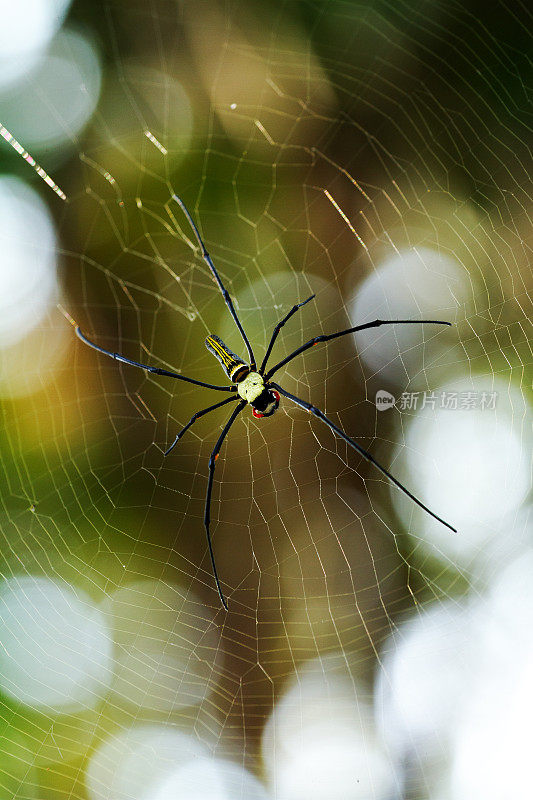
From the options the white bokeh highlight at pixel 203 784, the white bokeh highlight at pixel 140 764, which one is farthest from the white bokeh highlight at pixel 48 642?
the white bokeh highlight at pixel 203 784

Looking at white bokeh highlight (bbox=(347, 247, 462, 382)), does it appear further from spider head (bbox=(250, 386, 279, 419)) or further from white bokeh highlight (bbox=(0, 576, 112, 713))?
white bokeh highlight (bbox=(0, 576, 112, 713))

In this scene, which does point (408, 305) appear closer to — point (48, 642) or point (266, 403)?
point (266, 403)

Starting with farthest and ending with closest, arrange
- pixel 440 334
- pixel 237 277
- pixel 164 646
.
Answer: pixel 237 277, pixel 164 646, pixel 440 334

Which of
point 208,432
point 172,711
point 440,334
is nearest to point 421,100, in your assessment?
point 440,334

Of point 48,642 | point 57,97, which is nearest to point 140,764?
point 48,642

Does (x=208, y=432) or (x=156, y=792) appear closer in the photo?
(x=156, y=792)

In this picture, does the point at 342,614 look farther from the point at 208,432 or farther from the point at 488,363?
the point at 488,363

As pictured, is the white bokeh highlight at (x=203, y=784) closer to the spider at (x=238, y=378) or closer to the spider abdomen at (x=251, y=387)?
the spider at (x=238, y=378)
